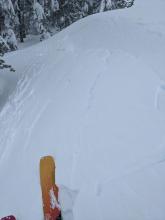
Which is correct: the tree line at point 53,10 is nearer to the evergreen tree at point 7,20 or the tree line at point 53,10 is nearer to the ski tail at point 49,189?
the evergreen tree at point 7,20

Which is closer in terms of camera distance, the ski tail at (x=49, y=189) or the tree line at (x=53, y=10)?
the ski tail at (x=49, y=189)

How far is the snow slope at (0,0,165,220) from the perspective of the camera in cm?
438

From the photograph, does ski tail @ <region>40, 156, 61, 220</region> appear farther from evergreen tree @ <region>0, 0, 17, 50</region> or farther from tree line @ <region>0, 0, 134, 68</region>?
tree line @ <region>0, 0, 134, 68</region>

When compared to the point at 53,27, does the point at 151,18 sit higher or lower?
higher

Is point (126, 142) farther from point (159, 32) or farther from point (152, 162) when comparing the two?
point (159, 32)

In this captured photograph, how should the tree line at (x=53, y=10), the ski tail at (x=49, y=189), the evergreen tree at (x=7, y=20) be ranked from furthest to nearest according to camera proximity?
1. the tree line at (x=53, y=10)
2. the evergreen tree at (x=7, y=20)
3. the ski tail at (x=49, y=189)

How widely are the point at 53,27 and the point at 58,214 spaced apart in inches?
830

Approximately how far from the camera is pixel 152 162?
4.59 metres

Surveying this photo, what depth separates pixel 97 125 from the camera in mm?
6062

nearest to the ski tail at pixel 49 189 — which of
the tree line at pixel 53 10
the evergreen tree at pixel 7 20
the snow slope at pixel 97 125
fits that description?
the snow slope at pixel 97 125

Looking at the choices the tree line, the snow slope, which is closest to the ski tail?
the snow slope

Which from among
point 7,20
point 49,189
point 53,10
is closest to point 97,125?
point 49,189

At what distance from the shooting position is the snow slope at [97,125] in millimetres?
4383

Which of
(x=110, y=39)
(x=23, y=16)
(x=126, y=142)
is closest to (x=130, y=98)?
(x=126, y=142)
